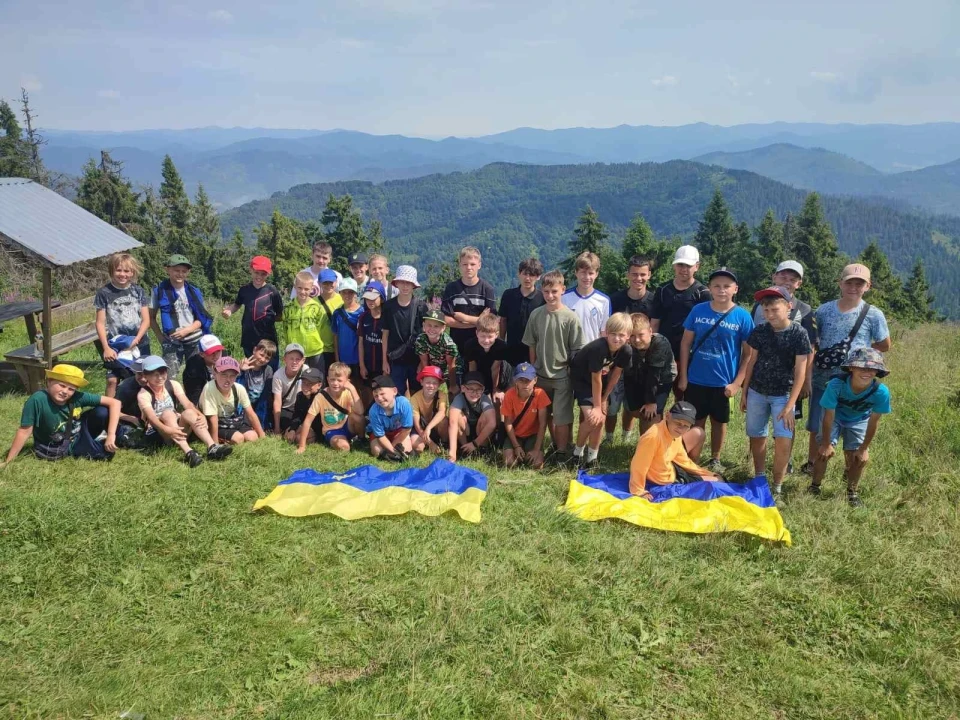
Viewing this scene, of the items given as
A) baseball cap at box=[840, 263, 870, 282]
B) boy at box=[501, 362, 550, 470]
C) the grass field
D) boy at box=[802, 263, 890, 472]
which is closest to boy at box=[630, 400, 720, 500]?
the grass field

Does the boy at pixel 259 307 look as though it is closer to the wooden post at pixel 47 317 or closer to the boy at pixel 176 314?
the boy at pixel 176 314

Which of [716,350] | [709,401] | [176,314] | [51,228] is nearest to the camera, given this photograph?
[716,350]

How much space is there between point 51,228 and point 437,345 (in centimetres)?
528

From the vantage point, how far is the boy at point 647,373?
6086 millimetres

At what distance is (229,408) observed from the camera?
7.02 m

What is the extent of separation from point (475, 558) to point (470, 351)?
8.85 feet

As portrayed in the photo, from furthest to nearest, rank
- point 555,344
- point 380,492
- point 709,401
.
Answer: point 555,344 < point 709,401 < point 380,492

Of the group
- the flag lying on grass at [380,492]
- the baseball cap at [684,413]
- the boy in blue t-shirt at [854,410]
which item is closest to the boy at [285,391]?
the flag lying on grass at [380,492]

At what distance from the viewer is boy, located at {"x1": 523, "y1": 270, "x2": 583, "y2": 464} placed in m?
6.33

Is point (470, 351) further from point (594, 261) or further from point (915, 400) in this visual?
point (915, 400)

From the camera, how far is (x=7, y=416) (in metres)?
7.85

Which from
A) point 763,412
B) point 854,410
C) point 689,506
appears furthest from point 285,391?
point 854,410

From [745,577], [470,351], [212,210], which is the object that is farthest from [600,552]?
[212,210]

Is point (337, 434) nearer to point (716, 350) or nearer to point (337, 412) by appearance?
point (337, 412)
